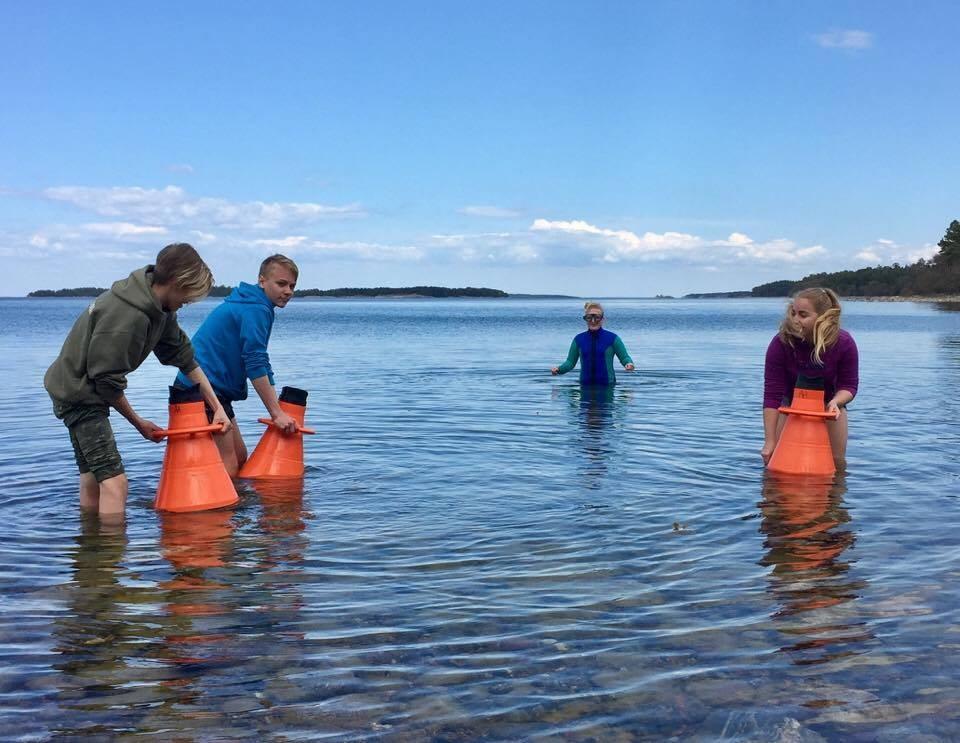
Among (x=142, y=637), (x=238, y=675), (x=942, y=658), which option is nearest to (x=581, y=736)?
(x=238, y=675)

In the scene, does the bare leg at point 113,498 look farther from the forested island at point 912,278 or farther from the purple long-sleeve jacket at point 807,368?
the forested island at point 912,278

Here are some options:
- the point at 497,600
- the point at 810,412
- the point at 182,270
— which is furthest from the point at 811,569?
the point at 182,270

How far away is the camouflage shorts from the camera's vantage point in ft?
19.4

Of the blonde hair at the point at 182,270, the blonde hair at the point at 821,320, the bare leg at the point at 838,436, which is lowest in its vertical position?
the bare leg at the point at 838,436

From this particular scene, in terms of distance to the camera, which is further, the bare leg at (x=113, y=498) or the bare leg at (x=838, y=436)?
the bare leg at (x=838, y=436)

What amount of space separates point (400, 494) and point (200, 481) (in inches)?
62.6

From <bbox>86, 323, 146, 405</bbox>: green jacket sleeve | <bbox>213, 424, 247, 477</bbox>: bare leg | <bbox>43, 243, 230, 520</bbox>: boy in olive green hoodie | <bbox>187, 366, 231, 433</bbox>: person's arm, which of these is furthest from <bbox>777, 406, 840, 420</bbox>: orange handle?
<bbox>86, 323, 146, 405</bbox>: green jacket sleeve

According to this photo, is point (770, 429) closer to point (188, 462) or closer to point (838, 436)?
point (838, 436)

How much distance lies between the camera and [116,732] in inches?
129

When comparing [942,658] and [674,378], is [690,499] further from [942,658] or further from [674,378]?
[674,378]

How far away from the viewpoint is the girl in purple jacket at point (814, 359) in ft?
24.7

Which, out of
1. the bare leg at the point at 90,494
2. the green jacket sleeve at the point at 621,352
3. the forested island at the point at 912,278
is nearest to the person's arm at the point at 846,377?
the bare leg at the point at 90,494

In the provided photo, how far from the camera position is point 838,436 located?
8219 mm

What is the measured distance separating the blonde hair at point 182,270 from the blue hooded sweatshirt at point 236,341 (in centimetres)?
146
